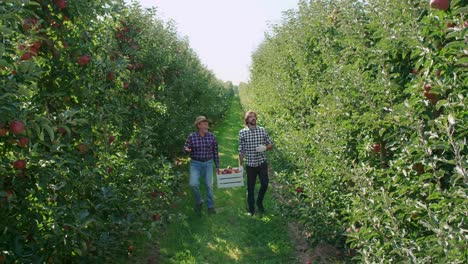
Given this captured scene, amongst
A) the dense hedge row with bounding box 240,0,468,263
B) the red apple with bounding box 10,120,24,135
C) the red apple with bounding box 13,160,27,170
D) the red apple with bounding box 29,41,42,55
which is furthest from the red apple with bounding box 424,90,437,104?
the red apple with bounding box 29,41,42,55

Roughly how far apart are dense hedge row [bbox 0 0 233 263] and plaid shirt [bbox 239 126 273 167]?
1.82 m

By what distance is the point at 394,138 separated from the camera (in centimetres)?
338

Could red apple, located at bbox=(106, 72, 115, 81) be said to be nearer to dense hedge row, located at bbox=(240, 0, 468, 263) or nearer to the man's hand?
dense hedge row, located at bbox=(240, 0, 468, 263)

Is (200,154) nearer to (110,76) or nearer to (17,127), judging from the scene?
(110,76)

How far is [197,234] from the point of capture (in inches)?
243

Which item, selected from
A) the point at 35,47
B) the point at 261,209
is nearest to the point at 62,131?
the point at 35,47

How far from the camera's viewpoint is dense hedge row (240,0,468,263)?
236 centimetres

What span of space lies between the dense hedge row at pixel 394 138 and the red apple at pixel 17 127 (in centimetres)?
229

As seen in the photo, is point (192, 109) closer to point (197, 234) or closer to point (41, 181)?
point (197, 234)

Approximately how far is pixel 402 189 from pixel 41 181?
2.52 meters

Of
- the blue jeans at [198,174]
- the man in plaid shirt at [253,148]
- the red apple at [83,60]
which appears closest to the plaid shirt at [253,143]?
the man in plaid shirt at [253,148]

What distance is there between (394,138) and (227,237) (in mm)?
3367

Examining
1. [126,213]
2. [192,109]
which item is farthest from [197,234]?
[192,109]

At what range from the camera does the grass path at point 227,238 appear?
5354 millimetres
